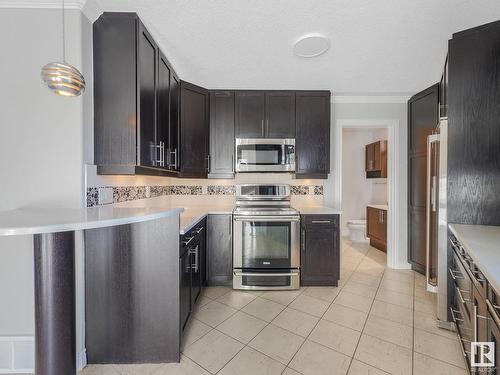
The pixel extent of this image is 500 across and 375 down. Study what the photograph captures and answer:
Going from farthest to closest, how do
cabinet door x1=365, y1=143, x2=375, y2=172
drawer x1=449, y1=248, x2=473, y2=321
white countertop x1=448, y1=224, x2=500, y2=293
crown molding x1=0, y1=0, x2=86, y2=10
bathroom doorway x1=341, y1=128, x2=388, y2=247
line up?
bathroom doorway x1=341, y1=128, x2=388, y2=247
cabinet door x1=365, y1=143, x2=375, y2=172
crown molding x1=0, y1=0, x2=86, y2=10
drawer x1=449, y1=248, x2=473, y2=321
white countertop x1=448, y1=224, x2=500, y2=293

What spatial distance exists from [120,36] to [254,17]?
1001mm

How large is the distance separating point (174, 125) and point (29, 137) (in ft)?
3.94

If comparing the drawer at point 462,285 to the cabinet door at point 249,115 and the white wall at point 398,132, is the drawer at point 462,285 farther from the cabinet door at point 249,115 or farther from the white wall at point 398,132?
the cabinet door at point 249,115

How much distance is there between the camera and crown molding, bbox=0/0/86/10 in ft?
5.04

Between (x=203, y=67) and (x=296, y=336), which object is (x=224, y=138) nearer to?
(x=203, y=67)

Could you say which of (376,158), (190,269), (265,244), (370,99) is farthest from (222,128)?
(376,158)

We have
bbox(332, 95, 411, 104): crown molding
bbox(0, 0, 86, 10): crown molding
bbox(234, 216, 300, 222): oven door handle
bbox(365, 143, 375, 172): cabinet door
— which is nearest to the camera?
bbox(0, 0, 86, 10): crown molding

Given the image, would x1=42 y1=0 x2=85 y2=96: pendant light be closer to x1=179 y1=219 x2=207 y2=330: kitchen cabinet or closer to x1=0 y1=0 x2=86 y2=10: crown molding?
x1=0 y1=0 x2=86 y2=10: crown molding

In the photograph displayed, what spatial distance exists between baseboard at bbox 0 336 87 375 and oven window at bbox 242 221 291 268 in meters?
1.63

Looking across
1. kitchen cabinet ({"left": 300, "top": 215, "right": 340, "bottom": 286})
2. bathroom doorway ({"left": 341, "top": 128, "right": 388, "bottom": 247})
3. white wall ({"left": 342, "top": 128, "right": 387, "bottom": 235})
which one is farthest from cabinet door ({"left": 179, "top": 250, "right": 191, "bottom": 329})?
white wall ({"left": 342, "top": 128, "right": 387, "bottom": 235})

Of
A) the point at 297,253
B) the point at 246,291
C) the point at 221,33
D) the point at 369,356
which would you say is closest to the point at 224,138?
the point at 221,33

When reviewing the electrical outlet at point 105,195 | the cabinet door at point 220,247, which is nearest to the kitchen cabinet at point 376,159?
the cabinet door at point 220,247

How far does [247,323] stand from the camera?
6.75ft

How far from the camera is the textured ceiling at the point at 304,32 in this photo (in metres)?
1.74
